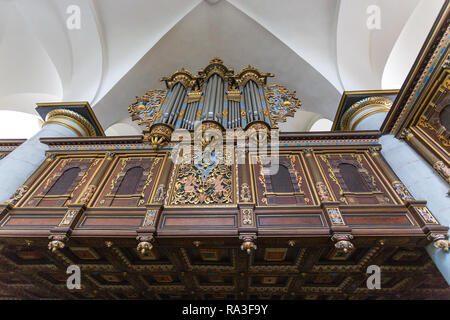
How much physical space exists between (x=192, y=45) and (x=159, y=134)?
312 inches

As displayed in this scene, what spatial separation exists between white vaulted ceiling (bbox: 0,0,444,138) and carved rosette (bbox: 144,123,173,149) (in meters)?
5.40

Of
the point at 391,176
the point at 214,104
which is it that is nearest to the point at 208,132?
the point at 214,104

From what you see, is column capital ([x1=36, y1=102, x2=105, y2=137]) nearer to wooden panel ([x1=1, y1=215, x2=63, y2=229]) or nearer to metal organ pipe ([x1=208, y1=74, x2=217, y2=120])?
wooden panel ([x1=1, y1=215, x2=63, y2=229])

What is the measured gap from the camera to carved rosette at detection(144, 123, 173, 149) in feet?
19.7

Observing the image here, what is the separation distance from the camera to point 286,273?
4.98 meters

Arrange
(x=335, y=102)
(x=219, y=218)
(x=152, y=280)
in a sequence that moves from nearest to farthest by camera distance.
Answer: (x=219, y=218), (x=152, y=280), (x=335, y=102)

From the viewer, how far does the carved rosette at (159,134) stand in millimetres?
6012

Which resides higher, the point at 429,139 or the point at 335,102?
the point at 335,102

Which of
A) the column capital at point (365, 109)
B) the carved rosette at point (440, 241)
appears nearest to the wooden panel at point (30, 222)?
the carved rosette at point (440, 241)

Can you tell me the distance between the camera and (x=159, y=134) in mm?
6020

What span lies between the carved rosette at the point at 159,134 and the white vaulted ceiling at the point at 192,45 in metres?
5.40

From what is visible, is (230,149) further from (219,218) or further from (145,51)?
(145,51)

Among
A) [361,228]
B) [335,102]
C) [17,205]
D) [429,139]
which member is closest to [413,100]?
[429,139]

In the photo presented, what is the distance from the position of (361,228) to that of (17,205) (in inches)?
262
